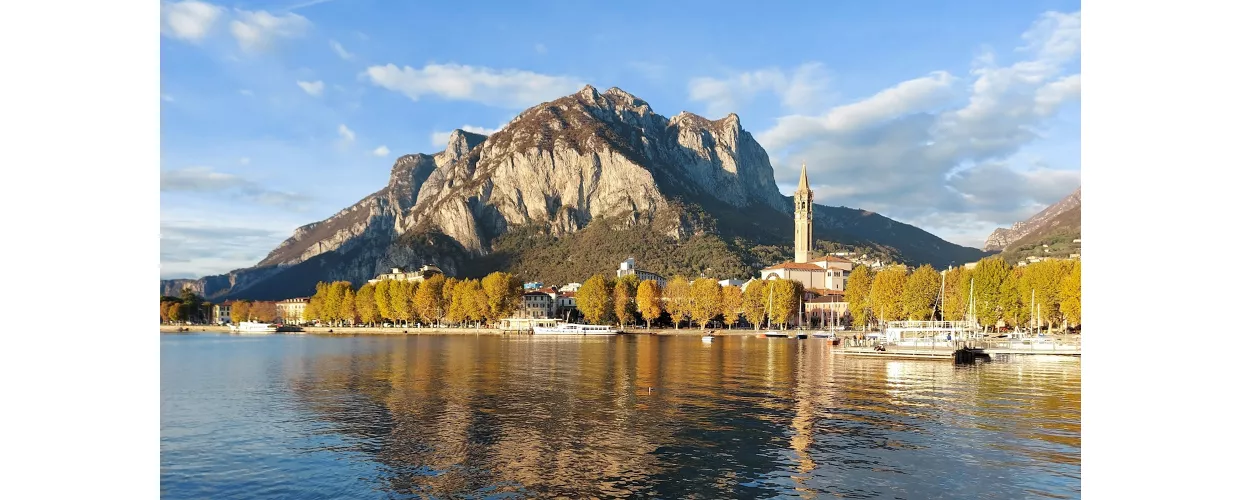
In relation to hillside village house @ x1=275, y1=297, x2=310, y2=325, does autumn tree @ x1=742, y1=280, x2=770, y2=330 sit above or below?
above

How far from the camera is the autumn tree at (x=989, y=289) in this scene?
80812 mm

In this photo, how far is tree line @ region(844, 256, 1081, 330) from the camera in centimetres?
7269

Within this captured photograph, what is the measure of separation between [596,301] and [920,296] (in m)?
48.1

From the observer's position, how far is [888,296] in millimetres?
95375

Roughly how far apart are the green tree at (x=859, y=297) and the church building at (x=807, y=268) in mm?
28977

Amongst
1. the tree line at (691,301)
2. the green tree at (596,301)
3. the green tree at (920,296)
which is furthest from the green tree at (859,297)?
the green tree at (596,301)

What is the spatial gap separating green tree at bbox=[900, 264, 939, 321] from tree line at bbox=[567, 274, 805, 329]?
69.4ft

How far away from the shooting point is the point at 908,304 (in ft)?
294

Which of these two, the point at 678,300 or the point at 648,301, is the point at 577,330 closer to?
the point at 648,301

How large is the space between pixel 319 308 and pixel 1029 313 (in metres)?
125

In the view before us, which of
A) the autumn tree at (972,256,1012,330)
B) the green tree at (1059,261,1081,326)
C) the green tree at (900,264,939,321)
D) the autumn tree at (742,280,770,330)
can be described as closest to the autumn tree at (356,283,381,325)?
the autumn tree at (742,280,770,330)

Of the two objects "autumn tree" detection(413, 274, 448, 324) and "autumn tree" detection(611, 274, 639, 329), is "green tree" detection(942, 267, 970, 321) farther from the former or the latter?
"autumn tree" detection(413, 274, 448, 324)
